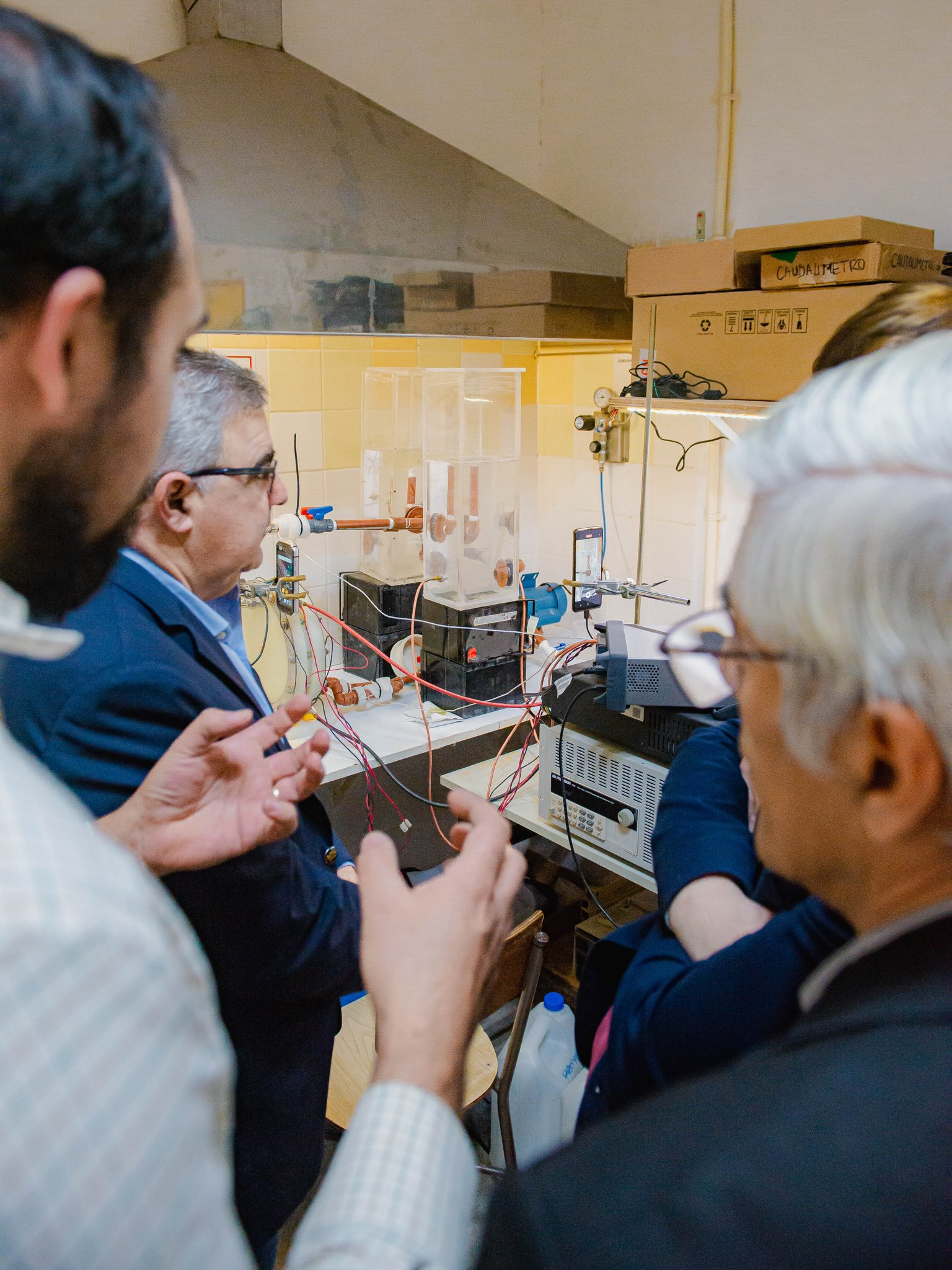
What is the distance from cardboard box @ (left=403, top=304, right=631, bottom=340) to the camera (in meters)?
1.50

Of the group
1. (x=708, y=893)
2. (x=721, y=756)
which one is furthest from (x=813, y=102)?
(x=708, y=893)

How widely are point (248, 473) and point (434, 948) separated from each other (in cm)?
94

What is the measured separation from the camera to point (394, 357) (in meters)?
3.19

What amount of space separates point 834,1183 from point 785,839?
0.23 m

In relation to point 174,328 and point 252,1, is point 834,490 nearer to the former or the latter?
→ point 174,328

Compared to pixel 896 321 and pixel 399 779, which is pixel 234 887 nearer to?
pixel 896 321

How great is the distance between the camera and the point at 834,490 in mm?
532

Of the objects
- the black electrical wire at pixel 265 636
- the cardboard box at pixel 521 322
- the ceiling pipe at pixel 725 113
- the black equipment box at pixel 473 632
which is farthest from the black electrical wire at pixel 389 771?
the ceiling pipe at pixel 725 113

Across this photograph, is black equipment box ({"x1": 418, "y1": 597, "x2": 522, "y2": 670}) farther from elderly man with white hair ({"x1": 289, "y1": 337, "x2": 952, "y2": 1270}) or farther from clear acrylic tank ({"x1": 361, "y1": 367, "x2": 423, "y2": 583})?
elderly man with white hair ({"x1": 289, "y1": 337, "x2": 952, "y2": 1270})

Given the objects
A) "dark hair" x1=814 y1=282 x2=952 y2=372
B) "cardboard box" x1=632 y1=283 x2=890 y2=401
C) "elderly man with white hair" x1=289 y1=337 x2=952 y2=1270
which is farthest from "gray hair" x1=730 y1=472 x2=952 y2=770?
"cardboard box" x1=632 y1=283 x2=890 y2=401

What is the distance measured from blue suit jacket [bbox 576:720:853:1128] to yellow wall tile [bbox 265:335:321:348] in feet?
7.28

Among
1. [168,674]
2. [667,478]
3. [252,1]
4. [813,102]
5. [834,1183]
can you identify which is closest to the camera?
[834,1183]

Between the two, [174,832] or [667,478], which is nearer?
[174,832]

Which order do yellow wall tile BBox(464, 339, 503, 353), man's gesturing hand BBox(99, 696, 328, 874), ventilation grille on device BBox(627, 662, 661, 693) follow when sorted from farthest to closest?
1. yellow wall tile BBox(464, 339, 503, 353)
2. ventilation grille on device BBox(627, 662, 661, 693)
3. man's gesturing hand BBox(99, 696, 328, 874)
